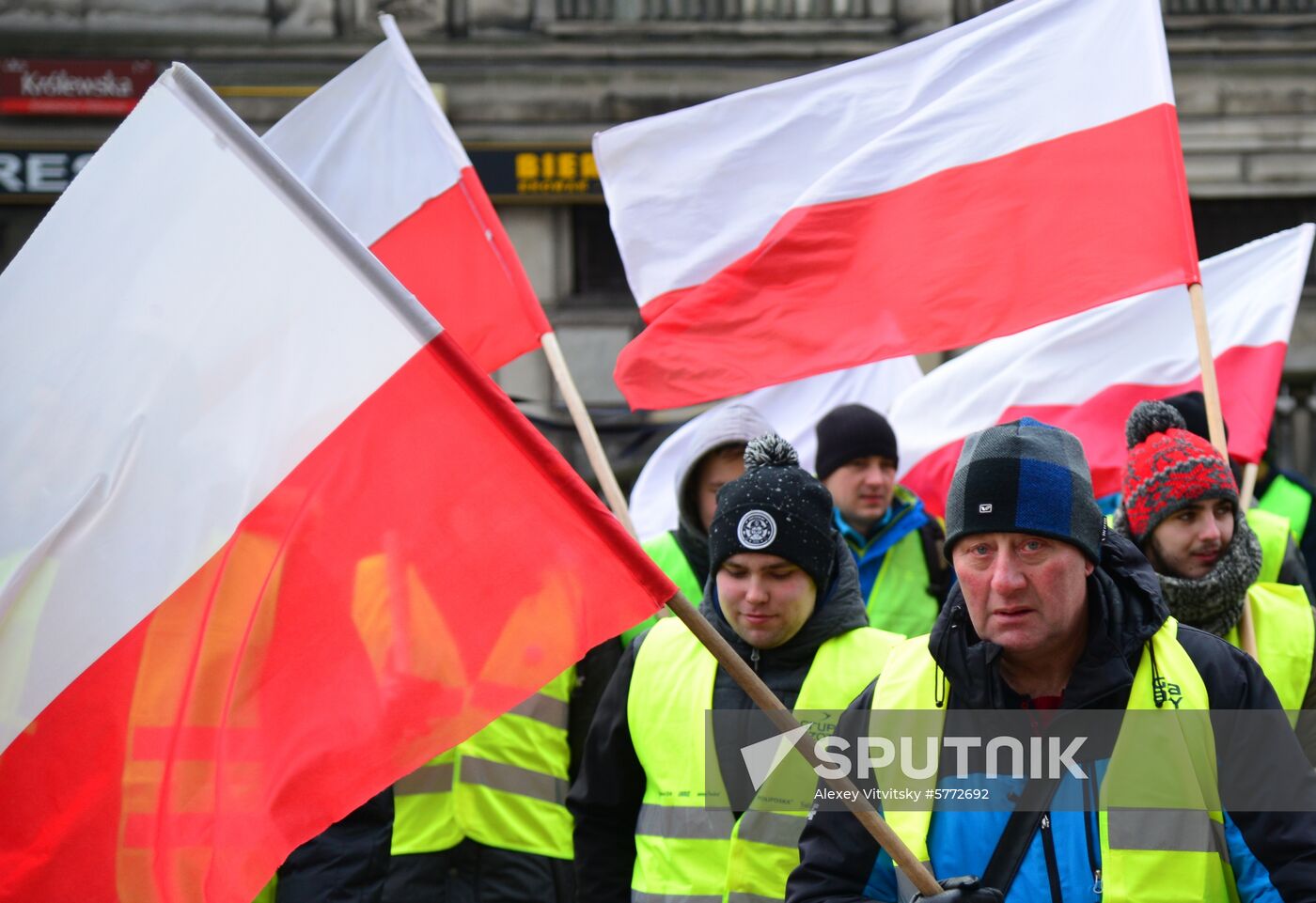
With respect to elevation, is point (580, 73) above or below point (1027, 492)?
above

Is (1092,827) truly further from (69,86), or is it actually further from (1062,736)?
(69,86)

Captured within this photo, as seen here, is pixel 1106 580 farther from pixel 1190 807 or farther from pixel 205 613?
pixel 205 613

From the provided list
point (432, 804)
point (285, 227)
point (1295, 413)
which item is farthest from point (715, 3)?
point (285, 227)

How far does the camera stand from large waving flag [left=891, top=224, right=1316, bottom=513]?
598 cm

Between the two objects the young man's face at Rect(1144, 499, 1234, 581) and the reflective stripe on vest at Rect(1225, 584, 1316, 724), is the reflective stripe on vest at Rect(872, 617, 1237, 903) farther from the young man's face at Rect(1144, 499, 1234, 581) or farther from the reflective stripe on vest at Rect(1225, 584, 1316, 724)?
the young man's face at Rect(1144, 499, 1234, 581)

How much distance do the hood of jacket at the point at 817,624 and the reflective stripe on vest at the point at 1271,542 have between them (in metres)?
1.31

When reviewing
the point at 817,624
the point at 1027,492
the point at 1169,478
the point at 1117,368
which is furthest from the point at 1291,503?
the point at 1027,492

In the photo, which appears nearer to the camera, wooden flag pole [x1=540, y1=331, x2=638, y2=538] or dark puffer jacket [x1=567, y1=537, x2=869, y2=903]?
dark puffer jacket [x1=567, y1=537, x2=869, y2=903]

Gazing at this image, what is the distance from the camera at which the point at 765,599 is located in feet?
13.0

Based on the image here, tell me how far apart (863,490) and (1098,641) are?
2.78m

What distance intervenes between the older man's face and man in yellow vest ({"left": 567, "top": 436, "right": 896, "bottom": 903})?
0.93 m

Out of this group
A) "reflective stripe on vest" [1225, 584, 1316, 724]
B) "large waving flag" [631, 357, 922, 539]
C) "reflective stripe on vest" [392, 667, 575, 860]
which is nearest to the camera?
"reflective stripe on vest" [1225, 584, 1316, 724]

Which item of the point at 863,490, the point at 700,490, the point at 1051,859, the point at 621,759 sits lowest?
the point at 1051,859

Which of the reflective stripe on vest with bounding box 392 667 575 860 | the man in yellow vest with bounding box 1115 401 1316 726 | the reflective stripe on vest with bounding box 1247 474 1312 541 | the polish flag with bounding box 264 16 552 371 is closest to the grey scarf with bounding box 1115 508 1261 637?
the man in yellow vest with bounding box 1115 401 1316 726
